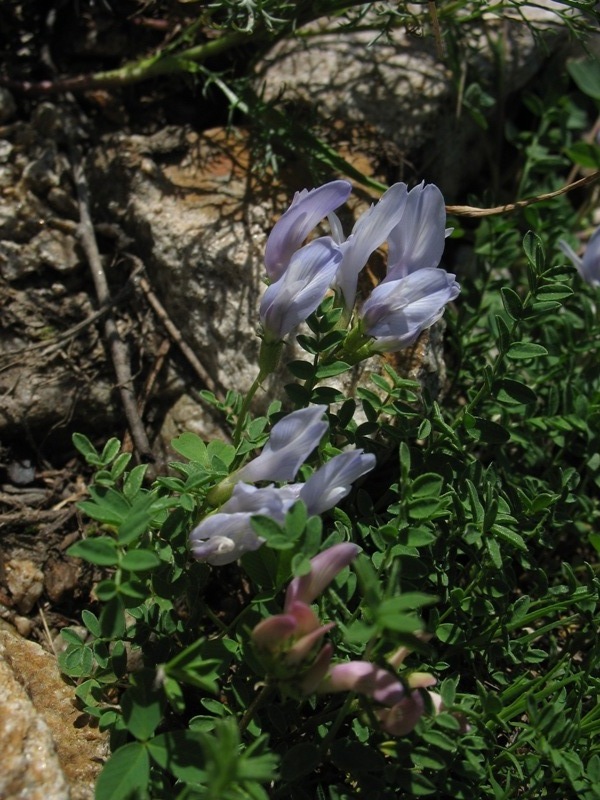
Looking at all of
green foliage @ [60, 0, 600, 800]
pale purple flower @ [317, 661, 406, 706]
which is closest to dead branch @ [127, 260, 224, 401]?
green foliage @ [60, 0, 600, 800]

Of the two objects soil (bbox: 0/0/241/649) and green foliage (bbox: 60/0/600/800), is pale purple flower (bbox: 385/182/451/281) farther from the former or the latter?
soil (bbox: 0/0/241/649)

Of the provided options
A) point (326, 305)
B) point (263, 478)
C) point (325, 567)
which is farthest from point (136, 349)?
point (325, 567)

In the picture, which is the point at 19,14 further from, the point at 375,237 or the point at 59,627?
the point at 59,627

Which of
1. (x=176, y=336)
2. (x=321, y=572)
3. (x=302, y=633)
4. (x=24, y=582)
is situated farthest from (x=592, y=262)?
(x=24, y=582)

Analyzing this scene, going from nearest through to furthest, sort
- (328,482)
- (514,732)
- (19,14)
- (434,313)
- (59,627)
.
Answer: (328,482) → (434,313) → (514,732) → (59,627) → (19,14)

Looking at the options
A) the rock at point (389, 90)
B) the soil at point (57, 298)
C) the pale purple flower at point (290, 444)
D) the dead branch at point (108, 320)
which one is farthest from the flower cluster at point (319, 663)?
the rock at point (389, 90)

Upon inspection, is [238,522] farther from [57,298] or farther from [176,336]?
[57,298]
